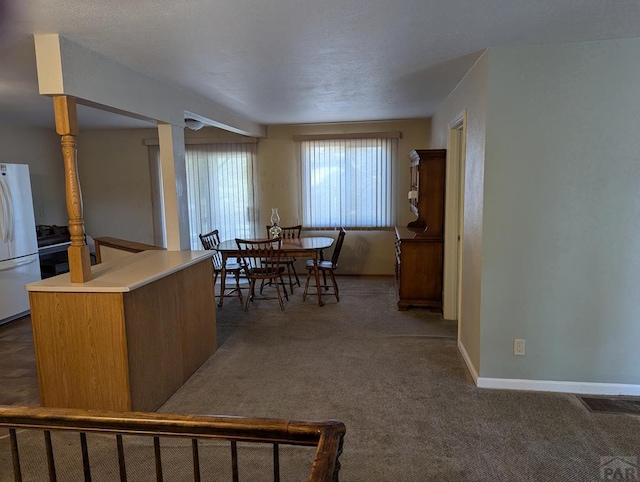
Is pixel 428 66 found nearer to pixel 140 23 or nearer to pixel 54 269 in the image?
pixel 140 23

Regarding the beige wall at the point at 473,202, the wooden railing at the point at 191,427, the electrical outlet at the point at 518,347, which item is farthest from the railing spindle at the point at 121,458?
the electrical outlet at the point at 518,347

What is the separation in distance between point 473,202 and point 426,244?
4.90ft

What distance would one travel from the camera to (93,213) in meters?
6.82

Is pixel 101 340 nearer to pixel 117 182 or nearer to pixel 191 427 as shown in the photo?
pixel 191 427

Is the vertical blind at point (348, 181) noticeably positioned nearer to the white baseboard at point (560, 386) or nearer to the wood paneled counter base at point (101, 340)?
the white baseboard at point (560, 386)

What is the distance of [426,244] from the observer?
4688 mm

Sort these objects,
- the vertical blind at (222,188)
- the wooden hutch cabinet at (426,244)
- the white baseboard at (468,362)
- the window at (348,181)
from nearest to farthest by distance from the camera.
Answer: the white baseboard at (468,362) < the wooden hutch cabinet at (426,244) < the window at (348,181) < the vertical blind at (222,188)

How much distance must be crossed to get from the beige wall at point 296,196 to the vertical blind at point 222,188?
21 centimetres

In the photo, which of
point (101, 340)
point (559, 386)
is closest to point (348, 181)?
point (559, 386)

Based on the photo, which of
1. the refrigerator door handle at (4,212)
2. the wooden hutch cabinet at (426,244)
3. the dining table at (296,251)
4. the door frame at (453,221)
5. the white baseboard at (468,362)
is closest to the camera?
Answer: the white baseboard at (468,362)

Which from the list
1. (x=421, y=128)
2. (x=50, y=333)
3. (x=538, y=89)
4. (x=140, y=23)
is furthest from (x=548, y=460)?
(x=421, y=128)

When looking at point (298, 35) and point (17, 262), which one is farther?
point (17, 262)

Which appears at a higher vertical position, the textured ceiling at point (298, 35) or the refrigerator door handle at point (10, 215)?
the textured ceiling at point (298, 35)

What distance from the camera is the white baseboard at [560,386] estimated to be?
2.91 metres
